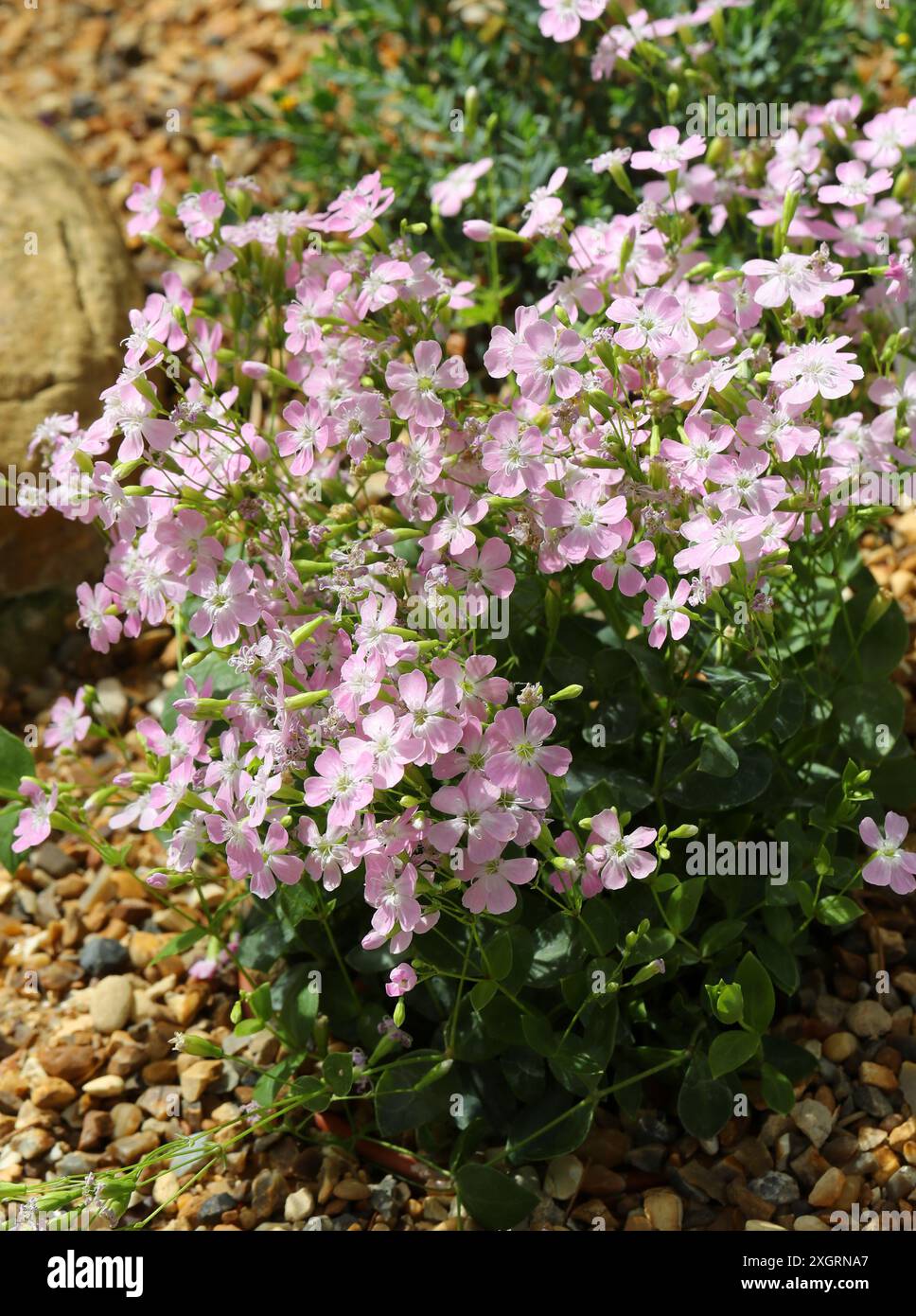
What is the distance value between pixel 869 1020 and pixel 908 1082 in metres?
0.12

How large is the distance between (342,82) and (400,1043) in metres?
2.54

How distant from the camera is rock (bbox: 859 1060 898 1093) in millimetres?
2355

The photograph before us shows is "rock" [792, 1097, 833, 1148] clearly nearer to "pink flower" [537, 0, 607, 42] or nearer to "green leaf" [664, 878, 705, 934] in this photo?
"green leaf" [664, 878, 705, 934]

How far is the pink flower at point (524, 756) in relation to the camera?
6.11 feet

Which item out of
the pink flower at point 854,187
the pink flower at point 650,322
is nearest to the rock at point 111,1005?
the pink flower at point 650,322

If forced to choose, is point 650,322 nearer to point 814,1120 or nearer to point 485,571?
point 485,571

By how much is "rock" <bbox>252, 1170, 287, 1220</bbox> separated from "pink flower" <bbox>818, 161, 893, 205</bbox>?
1850 millimetres

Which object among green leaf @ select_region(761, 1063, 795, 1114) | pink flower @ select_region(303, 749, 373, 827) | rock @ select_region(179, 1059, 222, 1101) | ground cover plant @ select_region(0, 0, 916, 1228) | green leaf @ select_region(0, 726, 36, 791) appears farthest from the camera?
rock @ select_region(179, 1059, 222, 1101)

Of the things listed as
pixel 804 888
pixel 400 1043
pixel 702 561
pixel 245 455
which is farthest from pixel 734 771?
pixel 245 455

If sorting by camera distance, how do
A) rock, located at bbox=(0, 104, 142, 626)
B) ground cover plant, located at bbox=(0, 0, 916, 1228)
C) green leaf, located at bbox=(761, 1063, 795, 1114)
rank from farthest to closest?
rock, located at bbox=(0, 104, 142, 626) → green leaf, located at bbox=(761, 1063, 795, 1114) → ground cover plant, located at bbox=(0, 0, 916, 1228)

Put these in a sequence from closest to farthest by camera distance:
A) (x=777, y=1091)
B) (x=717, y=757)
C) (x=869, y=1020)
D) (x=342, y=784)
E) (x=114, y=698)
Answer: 1. (x=342, y=784)
2. (x=717, y=757)
3. (x=777, y=1091)
4. (x=869, y=1020)
5. (x=114, y=698)

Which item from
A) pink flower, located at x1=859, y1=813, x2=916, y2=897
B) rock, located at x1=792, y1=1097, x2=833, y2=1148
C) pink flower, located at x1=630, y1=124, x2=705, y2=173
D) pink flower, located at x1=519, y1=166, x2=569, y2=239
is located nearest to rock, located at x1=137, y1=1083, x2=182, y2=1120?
rock, located at x1=792, y1=1097, x2=833, y2=1148

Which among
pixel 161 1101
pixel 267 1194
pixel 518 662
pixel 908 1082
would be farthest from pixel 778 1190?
pixel 161 1101

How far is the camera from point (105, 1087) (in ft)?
8.29
